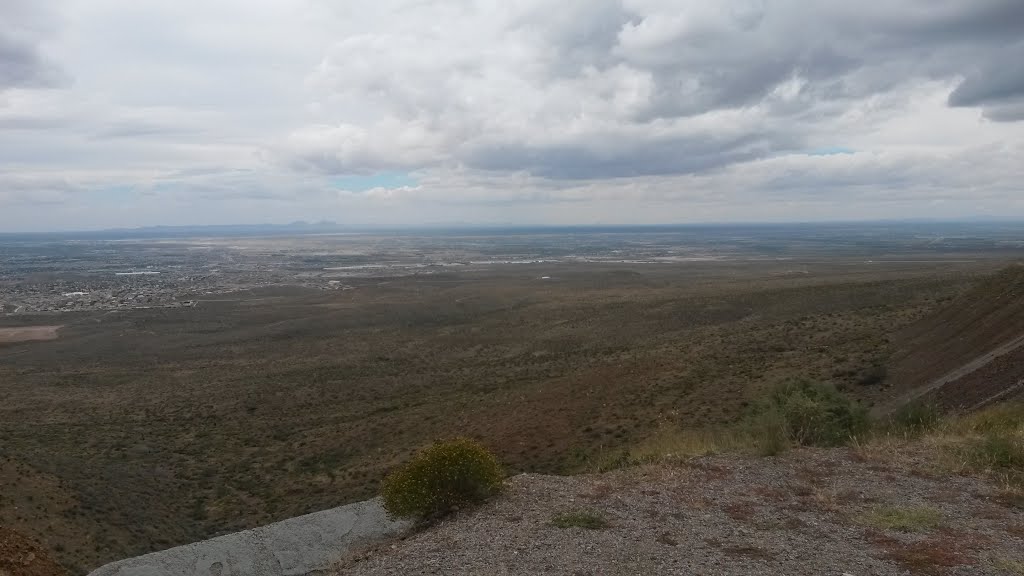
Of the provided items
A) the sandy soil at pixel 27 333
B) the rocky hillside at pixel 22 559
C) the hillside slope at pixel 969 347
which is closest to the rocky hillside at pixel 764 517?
the hillside slope at pixel 969 347

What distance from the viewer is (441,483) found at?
30.9 ft

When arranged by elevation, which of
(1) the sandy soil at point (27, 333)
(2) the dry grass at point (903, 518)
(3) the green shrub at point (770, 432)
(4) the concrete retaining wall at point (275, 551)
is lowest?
(1) the sandy soil at point (27, 333)

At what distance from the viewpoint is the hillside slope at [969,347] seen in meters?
14.6

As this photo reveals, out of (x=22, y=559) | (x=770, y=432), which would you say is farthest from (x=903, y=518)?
(x=22, y=559)

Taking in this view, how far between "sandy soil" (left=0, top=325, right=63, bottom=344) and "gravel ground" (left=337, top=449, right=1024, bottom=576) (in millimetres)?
58876

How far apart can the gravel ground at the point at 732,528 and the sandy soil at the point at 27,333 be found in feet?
193

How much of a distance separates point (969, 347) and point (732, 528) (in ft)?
49.5

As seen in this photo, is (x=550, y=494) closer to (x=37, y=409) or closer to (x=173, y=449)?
(x=173, y=449)

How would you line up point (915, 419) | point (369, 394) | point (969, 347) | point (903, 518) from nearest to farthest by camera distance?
point (903, 518), point (915, 419), point (969, 347), point (369, 394)

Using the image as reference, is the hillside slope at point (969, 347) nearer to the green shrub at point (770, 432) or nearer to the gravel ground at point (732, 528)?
the green shrub at point (770, 432)

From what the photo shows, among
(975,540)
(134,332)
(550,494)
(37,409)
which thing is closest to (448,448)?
(550,494)

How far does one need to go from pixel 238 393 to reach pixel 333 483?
16056mm

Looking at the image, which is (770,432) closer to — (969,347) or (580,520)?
(580,520)

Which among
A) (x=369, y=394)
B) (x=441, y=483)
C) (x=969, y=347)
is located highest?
(x=969, y=347)
